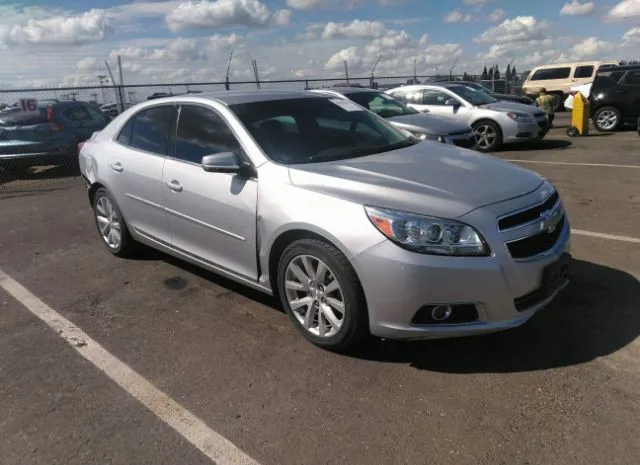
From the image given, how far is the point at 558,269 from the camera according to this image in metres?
3.31

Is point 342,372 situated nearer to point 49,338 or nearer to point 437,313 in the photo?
point 437,313

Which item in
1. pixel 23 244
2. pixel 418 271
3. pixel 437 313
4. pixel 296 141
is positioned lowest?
pixel 23 244

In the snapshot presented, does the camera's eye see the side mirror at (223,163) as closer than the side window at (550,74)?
Yes

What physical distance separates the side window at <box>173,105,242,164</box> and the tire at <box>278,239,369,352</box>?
3.21 ft

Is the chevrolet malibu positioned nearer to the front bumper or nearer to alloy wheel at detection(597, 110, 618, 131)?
the front bumper

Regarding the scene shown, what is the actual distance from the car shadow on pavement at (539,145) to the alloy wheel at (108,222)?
31.6 feet

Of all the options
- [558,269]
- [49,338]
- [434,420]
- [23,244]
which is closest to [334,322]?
[434,420]

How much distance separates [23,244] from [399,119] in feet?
20.5

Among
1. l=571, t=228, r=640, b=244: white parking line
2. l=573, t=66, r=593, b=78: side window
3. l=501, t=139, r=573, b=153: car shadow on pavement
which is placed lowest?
l=501, t=139, r=573, b=153: car shadow on pavement

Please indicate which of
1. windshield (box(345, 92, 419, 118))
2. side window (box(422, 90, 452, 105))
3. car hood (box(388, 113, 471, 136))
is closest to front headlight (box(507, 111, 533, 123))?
side window (box(422, 90, 452, 105))

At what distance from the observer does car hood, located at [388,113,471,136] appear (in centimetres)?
935

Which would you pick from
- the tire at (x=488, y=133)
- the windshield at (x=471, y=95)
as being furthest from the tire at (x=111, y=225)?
the windshield at (x=471, y=95)

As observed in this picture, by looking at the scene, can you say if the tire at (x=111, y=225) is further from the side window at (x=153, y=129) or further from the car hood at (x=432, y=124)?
the car hood at (x=432, y=124)

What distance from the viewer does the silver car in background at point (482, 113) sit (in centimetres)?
1208
